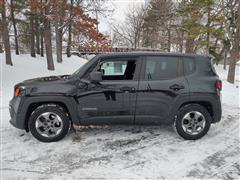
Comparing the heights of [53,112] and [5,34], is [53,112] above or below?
below

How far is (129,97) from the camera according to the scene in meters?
3.47

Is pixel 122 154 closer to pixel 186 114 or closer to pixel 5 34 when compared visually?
pixel 186 114

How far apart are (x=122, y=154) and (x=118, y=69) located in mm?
1863

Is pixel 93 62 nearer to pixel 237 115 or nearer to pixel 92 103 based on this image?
pixel 92 103

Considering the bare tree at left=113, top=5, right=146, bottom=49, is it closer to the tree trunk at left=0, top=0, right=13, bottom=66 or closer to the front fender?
the tree trunk at left=0, top=0, right=13, bottom=66

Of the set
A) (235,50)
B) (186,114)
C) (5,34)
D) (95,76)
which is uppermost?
(5,34)

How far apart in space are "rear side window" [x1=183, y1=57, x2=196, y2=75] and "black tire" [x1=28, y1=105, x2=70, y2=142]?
2.54m

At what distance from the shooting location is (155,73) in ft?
11.6

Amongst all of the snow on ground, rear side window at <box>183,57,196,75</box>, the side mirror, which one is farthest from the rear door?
the side mirror

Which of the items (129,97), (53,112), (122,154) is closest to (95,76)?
(129,97)

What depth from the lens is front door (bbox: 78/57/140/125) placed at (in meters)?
3.42

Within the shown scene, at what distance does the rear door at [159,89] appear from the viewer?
347 centimetres

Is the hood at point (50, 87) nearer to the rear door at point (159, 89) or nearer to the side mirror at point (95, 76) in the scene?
the side mirror at point (95, 76)

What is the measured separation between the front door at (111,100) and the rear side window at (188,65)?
3.14ft
